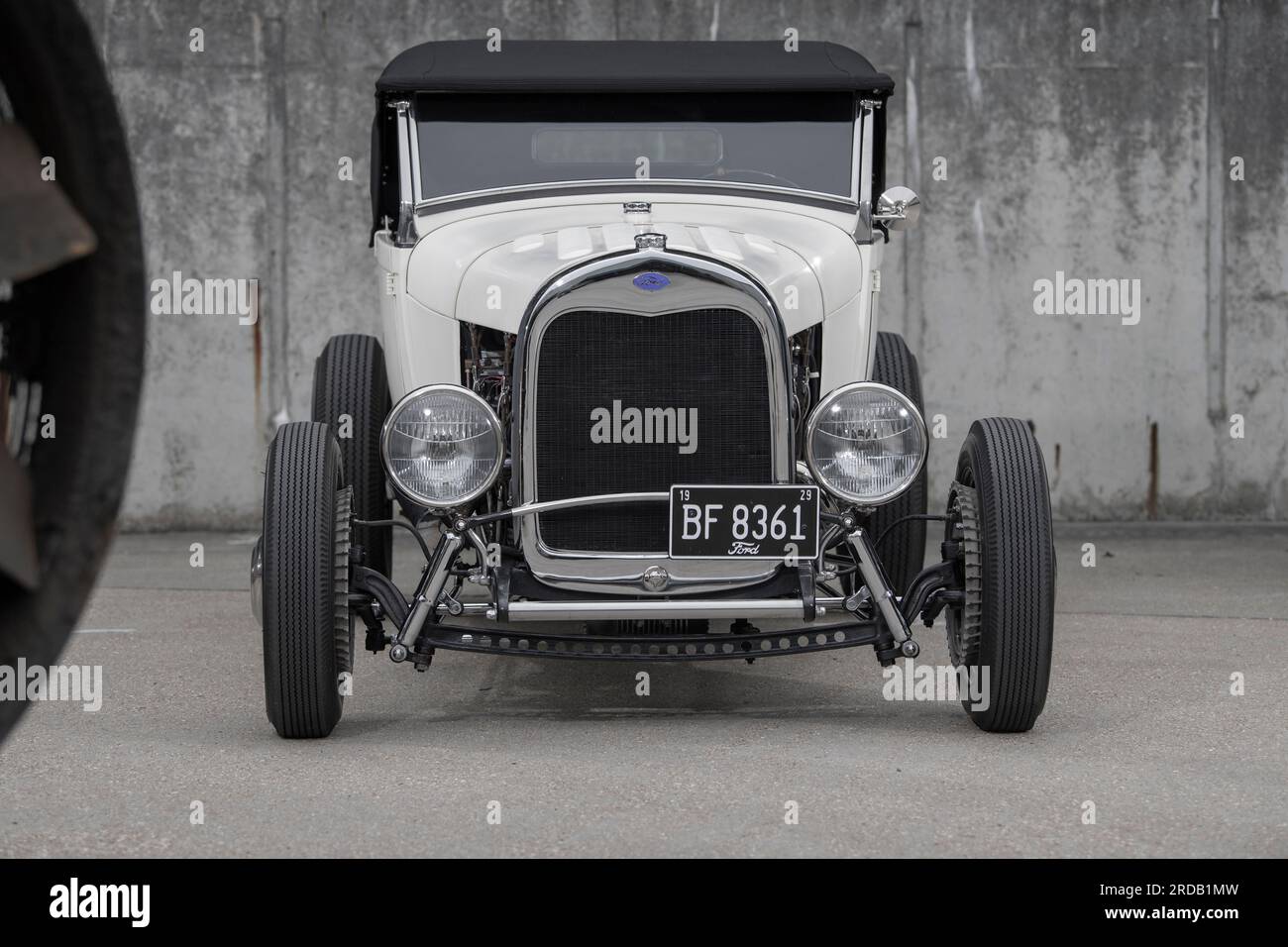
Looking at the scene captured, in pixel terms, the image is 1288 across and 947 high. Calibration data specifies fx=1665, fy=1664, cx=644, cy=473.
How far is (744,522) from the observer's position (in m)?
4.25

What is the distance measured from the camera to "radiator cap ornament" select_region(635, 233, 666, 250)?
4461 millimetres

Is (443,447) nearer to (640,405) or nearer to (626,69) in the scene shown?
(640,405)

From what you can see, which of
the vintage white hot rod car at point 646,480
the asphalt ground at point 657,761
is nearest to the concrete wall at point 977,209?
the asphalt ground at point 657,761

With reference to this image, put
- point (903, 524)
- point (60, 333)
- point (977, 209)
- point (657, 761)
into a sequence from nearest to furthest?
1. point (60, 333)
2. point (657, 761)
3. point (903, 524)
4. point (977, 209)

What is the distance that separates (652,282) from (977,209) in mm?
6207

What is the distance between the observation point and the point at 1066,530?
9.88m

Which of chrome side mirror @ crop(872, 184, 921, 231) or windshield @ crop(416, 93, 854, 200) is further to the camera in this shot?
windshield @ crop(416, 93, 854, 200)

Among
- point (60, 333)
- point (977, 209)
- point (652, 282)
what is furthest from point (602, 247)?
point (977, 209)

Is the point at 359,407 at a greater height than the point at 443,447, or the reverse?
the point at 443,447

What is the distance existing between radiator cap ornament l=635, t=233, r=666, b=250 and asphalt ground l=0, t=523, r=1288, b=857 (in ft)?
4.24

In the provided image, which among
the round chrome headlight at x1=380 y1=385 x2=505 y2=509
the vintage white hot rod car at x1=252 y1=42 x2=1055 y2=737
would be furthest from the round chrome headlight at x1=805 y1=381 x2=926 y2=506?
the round chrome headlight at x1=380 y1=385 x2=505 y2=509

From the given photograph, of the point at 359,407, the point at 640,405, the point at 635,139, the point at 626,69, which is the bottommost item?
the point at 359,407

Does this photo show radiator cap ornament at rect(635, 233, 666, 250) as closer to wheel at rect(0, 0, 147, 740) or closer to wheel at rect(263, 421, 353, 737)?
wheel at rect(263, 421, 353, 737)
